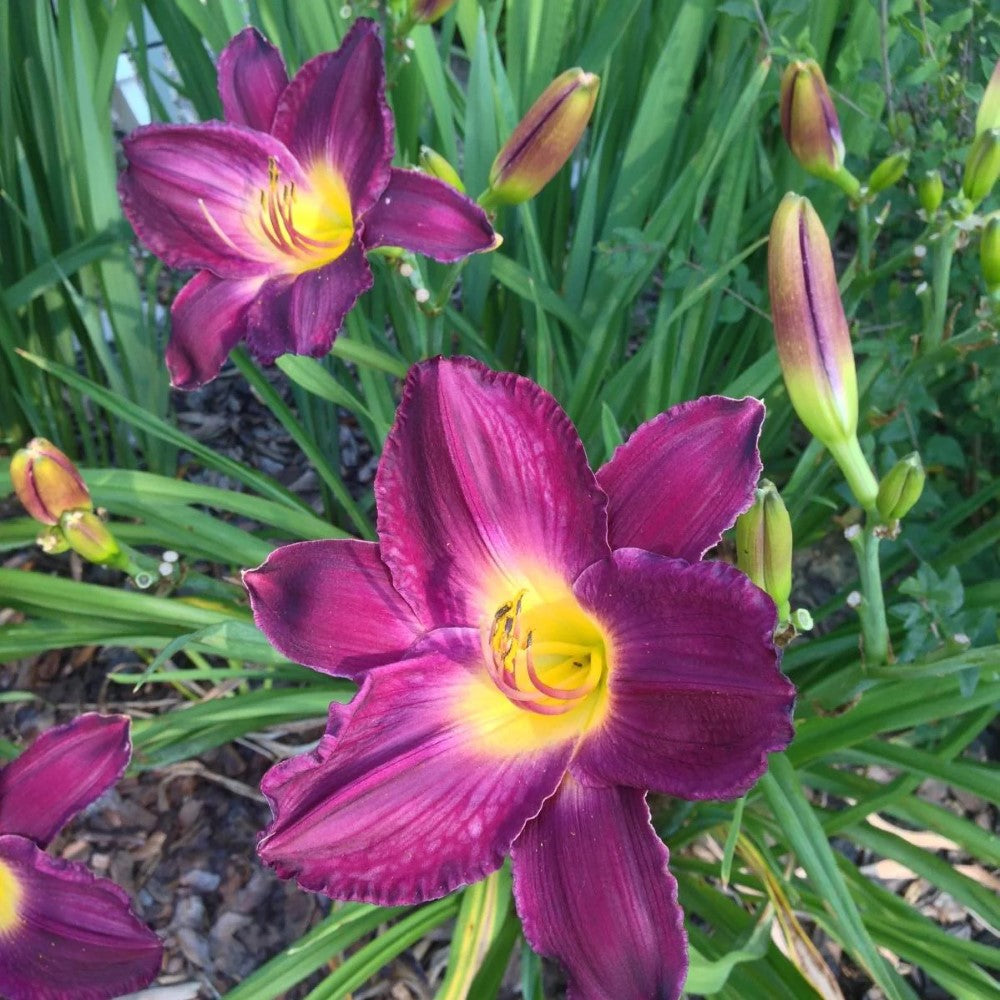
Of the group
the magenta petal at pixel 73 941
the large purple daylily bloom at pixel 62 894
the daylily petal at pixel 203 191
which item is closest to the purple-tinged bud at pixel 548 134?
the daylily petal at pixel 203 191

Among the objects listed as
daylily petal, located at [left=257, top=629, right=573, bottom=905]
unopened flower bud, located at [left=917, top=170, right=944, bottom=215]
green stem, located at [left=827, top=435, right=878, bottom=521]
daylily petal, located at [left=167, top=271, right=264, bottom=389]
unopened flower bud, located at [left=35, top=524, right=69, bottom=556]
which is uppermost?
unopened flower bud, located at [left=917, top=170, right=944, bottom=215]

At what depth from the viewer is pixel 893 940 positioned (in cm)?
105

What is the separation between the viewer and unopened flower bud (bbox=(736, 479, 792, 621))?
80 cm

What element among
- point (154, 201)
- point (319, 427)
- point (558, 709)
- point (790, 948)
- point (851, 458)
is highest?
point (154, 201)

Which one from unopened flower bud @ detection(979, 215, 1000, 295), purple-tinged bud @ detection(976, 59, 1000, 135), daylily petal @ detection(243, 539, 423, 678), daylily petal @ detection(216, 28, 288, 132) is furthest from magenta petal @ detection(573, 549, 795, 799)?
daylily petal @ detection(216, 28, 288, 132)

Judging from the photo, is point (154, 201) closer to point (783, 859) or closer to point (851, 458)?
→ point (851, 458)

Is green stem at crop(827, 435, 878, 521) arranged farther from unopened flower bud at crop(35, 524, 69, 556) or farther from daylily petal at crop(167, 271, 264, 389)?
unopened flower bud at crop(35, 524, 69, 556)

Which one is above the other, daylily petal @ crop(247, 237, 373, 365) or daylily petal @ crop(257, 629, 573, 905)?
daylily petal @ crop(247, 237, 373, 365)

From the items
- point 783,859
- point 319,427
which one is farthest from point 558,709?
point 319,427

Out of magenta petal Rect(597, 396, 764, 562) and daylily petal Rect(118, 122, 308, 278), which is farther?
daylily petal Rect(118, 122, 308, 278)

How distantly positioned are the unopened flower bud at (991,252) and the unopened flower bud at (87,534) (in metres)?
0.95

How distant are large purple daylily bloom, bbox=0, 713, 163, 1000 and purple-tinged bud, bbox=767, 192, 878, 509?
0.79 m

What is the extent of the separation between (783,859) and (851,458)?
67 cm

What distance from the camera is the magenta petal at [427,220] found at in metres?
1.01
